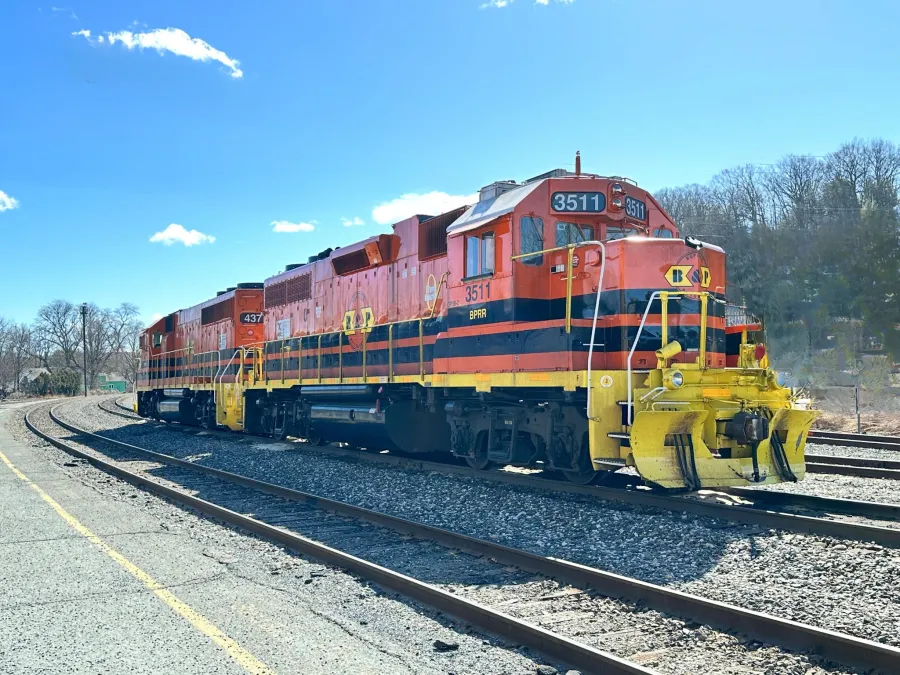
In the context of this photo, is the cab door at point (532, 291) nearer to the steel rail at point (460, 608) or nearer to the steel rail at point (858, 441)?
the steel rail at point (460, 608)

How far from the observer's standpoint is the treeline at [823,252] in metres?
30.7

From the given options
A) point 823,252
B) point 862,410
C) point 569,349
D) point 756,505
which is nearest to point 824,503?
point 756,505

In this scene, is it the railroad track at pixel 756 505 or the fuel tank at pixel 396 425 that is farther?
the fuel tank at pixel 396 425

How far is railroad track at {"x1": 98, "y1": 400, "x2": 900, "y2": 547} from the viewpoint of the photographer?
19.3 ft

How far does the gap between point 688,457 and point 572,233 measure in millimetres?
2953

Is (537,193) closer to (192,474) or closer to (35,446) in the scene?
(192,474)

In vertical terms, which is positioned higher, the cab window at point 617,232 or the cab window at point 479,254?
the cab window at point 617,232

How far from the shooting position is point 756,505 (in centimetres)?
749

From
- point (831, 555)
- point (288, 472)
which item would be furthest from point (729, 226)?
point (831, 555)

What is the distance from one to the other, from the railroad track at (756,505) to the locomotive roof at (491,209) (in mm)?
3183

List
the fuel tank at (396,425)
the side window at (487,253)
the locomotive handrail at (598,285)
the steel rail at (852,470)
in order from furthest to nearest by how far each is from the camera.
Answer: the fuel tank at (396,425), the steel rail at (852,470), the side window at (487,253), the locomotive handrail at (598,285)

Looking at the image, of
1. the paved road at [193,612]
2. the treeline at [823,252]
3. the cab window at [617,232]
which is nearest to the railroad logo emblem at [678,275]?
the cab window at [617,232]

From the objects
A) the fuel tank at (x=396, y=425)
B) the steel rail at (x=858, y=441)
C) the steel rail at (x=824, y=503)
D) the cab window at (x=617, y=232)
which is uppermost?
the cab window at (x=617, y=232)

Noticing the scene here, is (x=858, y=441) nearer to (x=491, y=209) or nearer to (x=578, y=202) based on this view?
(x=578, y=202)
